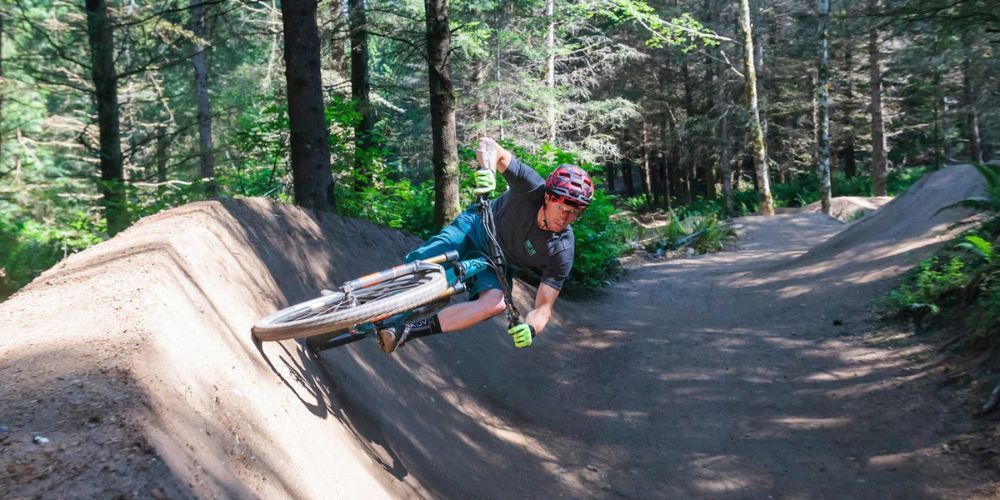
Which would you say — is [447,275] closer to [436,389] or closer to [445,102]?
[436,389]

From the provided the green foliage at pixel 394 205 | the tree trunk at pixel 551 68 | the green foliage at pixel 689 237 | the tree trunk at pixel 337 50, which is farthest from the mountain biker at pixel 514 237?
the tree trunk at pixel 551 68

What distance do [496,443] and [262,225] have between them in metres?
3.64

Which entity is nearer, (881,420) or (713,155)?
(881,420)

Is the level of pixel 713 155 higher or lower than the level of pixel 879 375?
higher

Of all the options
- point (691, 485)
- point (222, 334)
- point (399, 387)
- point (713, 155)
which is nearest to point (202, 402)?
point (222, 334)

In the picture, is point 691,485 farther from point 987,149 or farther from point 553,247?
point 987,149

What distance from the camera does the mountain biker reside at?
571 cm

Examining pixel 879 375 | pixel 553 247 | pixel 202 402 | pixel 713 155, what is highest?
pixel 713 155

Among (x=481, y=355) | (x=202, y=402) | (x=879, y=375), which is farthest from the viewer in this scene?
(x=481, y=355)

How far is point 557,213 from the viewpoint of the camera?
19.1 feet

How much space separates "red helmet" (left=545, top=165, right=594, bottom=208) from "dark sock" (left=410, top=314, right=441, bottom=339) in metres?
1.47

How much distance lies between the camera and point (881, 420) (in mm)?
7613

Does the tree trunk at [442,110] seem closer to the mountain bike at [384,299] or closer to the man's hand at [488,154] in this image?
the man's hand at [488,154]

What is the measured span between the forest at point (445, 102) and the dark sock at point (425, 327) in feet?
15.4
